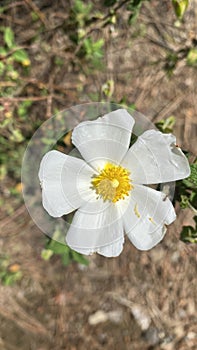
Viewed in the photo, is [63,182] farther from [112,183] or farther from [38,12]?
[38,12]

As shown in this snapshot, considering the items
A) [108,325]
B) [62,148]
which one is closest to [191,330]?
[108,325]

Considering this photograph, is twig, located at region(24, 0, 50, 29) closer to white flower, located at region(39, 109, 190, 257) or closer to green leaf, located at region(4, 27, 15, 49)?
green leaf, located at region(4, 27, 15, 49)

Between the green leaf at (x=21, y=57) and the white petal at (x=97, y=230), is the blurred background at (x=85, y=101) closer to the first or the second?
the green leaf at (x=21, y=57)

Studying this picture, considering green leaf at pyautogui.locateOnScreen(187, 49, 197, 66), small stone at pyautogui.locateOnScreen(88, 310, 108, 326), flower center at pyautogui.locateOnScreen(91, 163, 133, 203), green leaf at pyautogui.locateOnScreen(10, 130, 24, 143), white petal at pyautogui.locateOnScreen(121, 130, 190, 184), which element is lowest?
small stone at pyautogui.locateOnScreen(88, 310, 108, 326)

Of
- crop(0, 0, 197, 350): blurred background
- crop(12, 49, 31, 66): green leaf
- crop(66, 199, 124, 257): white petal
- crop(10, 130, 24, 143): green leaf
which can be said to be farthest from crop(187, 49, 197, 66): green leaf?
crop(66, 199, 124, 257): white petal

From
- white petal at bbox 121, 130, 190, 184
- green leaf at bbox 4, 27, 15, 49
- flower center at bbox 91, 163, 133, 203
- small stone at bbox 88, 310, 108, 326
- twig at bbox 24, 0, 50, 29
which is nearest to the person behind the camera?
white petal at bbox 121, 130, 190, 184
